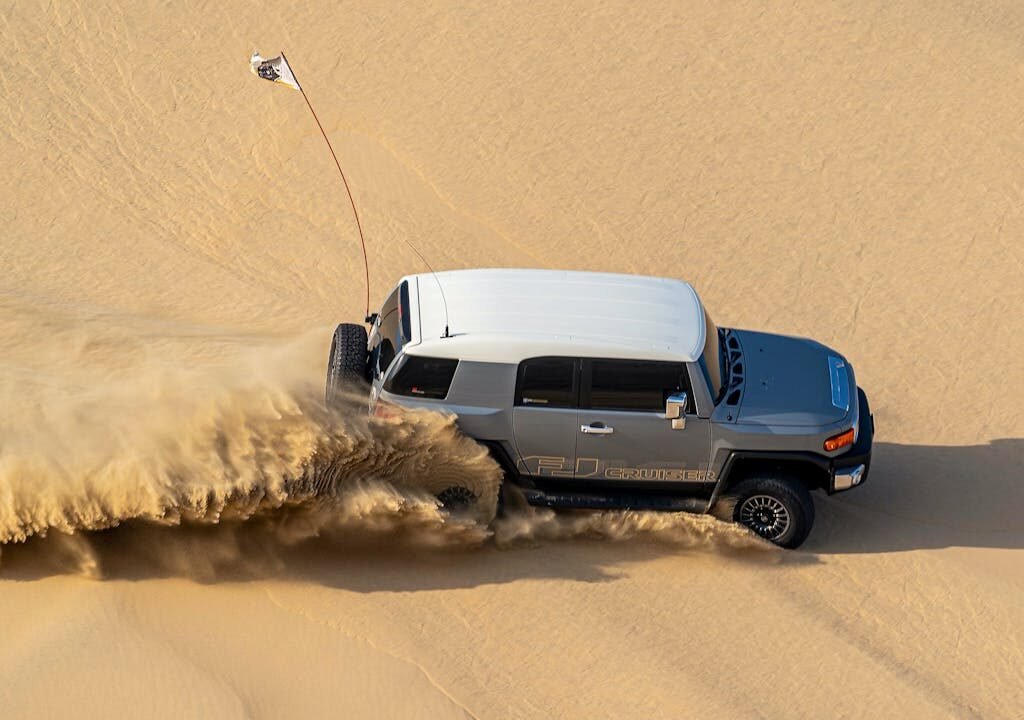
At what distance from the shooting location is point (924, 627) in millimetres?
9859

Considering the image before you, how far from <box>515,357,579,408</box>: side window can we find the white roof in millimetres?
73

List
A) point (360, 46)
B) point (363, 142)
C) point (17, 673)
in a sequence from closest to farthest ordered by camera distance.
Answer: point (17, 673) → point (363, 142) → point (360, 46)

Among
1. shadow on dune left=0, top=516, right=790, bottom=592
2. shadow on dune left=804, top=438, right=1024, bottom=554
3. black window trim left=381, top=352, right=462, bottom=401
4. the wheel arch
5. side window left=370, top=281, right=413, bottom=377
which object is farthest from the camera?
shadow on dune left=804, top=438, right=1024, bottom=554

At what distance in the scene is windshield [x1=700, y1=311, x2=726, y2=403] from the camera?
984 cm

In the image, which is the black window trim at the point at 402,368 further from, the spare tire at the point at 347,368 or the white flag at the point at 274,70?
the white flag at the point at 274,70

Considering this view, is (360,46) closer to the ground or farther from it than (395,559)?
farther from it

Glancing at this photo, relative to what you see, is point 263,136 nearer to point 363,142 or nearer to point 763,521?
point 363,142

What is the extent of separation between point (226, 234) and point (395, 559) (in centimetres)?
601

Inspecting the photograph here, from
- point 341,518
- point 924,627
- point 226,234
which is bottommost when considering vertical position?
point 924,627

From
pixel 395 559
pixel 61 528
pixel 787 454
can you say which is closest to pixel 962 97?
pixel 787 454

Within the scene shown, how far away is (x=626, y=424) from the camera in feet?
32.0

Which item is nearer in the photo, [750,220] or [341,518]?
[341,518]

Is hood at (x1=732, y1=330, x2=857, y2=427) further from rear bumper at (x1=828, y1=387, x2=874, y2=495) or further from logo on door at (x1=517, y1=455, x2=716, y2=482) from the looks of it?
logo on door at (x1=517, y1=455, x2=716, y2=482)

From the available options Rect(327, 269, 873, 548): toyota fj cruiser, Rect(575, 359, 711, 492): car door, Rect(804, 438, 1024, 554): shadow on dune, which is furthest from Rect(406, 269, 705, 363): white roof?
Rect(804, 438, 1024, 554): shadow on dune
